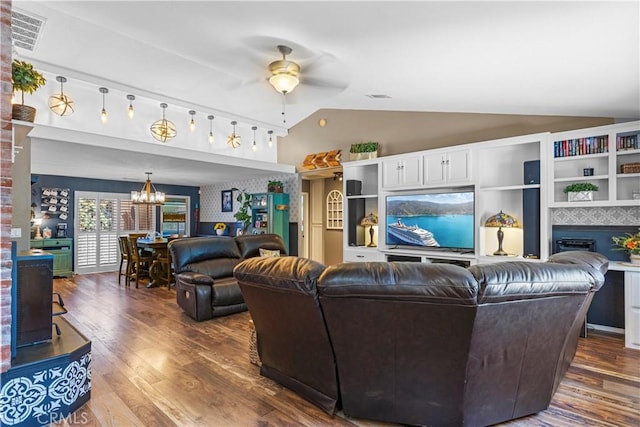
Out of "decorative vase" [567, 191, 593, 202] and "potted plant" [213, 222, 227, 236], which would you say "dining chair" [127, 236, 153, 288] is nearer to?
"potted plant" [213, 222, 227, 236]

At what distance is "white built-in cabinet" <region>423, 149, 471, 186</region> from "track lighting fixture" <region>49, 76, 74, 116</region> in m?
5.37

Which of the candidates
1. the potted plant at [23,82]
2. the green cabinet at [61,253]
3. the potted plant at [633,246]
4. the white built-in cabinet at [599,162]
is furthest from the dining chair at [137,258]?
the potted plant at [633,246]

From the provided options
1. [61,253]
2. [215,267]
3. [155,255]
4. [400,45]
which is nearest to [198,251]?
[215,267]

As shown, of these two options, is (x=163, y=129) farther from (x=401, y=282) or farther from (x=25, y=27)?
(x=401, y=282)

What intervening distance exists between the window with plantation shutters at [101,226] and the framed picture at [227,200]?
6.29 ft

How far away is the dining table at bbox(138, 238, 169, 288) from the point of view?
626cm

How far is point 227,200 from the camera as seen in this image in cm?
930

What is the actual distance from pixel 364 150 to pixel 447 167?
1.61 meters

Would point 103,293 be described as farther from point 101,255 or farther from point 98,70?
point 98,70

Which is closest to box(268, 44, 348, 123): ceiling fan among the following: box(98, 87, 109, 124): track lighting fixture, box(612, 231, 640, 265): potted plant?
box(612, 231, 640, 265): potted plant

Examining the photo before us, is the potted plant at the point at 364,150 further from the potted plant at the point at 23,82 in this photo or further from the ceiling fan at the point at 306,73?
the potted plant at the point at 23,82

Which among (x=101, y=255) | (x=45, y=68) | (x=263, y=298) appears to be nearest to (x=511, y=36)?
(x=263, y=298)

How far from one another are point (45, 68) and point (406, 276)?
559 cm

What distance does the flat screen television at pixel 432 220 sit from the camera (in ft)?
15.4
